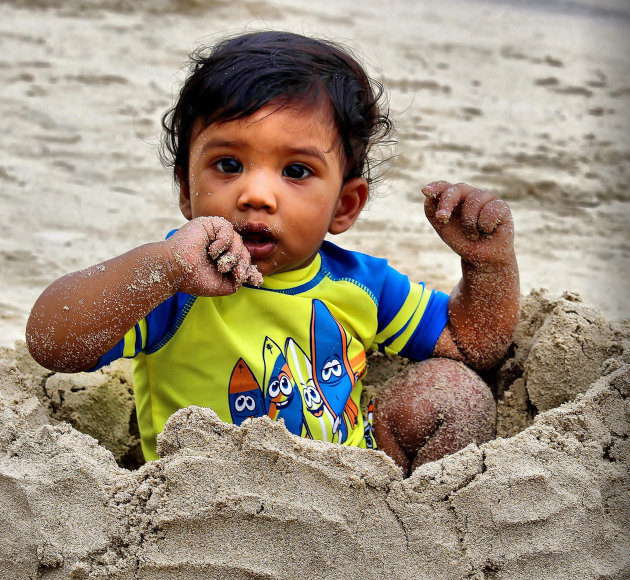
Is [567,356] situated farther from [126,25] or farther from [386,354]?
[126,25]

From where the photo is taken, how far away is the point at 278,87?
2047mm

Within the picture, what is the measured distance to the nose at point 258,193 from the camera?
1.95 m

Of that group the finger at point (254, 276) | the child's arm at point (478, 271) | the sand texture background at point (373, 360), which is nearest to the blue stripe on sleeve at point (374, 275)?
the child's arm at point (478, 271)

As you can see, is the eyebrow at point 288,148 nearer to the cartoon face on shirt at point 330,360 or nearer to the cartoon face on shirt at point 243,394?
the cartoon face on shirt at point 330,360

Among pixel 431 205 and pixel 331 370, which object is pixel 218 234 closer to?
pixel 331 370

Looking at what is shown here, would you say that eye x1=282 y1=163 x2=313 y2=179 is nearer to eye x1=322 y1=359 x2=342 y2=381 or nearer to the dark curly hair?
the dark curly hair

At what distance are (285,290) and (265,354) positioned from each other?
0.59 feet

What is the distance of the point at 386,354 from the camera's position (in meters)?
2.57

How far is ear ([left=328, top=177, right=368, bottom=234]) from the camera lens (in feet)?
7.54

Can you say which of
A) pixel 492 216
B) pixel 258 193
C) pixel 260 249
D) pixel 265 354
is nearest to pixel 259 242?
pixel 260 249

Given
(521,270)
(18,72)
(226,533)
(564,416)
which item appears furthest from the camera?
(18,72)

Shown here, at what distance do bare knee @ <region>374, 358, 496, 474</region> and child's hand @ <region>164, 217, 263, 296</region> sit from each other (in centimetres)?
63

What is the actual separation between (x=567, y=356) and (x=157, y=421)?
1026 mm

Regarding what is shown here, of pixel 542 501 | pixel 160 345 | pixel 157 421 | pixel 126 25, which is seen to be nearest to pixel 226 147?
pixel 160 345
